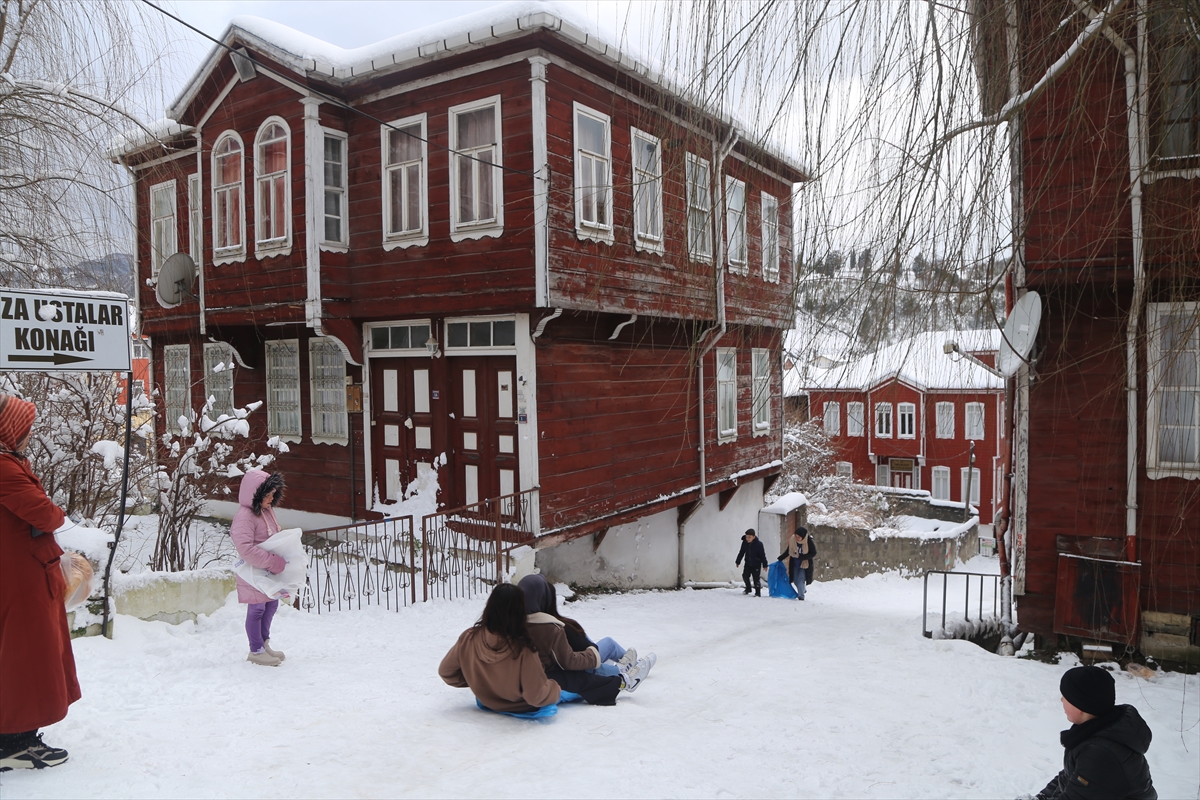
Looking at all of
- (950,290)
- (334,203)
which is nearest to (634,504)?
(334,203)

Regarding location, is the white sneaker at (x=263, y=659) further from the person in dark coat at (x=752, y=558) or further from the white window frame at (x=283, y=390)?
the person in dark coat at (x=752, y=558)

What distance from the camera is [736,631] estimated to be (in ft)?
34.2

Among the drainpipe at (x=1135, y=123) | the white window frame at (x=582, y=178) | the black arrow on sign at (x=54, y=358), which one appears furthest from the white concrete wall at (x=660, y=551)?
the drainpipe at (x=1135, y=123)

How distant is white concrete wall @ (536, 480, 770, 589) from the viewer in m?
13.4

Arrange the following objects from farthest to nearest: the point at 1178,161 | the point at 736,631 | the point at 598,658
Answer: the point at 736,631, the point at 598,658, the point at 1178,161

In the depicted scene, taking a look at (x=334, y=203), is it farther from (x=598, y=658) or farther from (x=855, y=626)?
(x=855, y=626)

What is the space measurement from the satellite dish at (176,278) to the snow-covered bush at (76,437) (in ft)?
16.2

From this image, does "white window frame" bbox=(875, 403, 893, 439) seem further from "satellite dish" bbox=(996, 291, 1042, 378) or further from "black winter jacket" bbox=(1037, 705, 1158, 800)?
"black winter jacket" bbox=(1037, 705, 1158, 800)

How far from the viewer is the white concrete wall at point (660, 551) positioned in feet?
Answer: 43.9

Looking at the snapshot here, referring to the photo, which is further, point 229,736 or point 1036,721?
point 1036,721

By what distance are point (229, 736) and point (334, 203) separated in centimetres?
917

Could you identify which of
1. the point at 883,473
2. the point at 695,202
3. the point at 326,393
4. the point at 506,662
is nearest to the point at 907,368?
the point at 695,202

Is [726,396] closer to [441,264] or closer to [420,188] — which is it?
[441,264]

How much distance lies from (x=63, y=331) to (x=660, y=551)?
12285 millimetres
